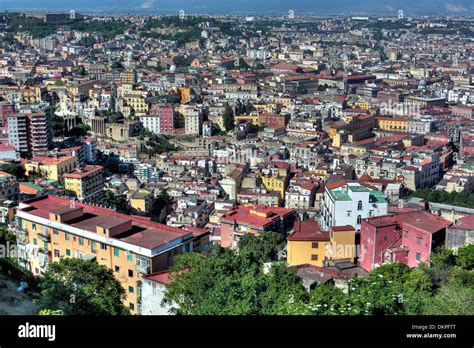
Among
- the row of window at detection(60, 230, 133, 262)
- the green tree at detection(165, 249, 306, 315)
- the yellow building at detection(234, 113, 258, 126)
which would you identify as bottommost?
the yellow building at detection(234, 113, 258, 126)

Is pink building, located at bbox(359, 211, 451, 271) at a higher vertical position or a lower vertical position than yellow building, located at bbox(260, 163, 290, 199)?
higher

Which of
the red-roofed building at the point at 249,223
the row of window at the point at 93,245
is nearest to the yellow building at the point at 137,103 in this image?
the red-roofed building at the point at 249,223

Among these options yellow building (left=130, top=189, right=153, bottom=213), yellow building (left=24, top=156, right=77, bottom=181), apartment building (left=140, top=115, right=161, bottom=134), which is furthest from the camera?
apartment building (left=140, top=115, right=161, bottom=134)

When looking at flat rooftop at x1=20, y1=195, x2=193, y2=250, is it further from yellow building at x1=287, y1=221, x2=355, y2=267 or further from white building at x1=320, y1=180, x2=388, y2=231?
white building at x1=320, y1=180, x2=388, y2=231

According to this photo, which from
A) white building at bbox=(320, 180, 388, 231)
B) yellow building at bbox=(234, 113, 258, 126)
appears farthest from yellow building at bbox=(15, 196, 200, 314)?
Answer: yellow building at bbox=(234, 113, 258, 126)

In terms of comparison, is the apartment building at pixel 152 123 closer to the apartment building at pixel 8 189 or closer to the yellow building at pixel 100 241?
the apartment building at pixel 8 189
